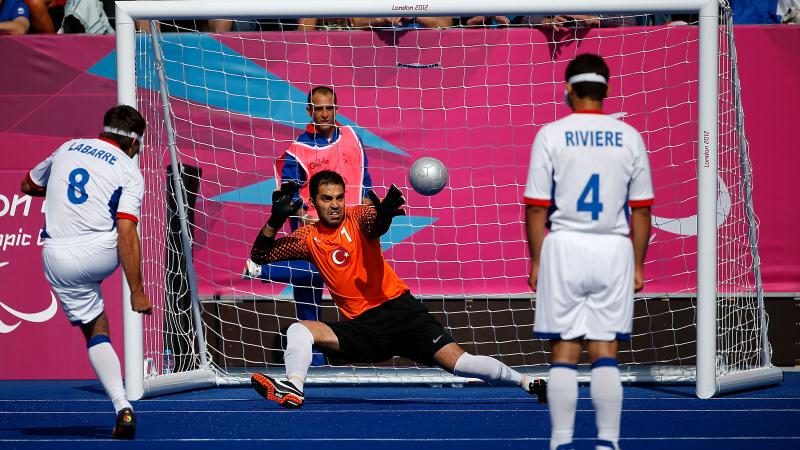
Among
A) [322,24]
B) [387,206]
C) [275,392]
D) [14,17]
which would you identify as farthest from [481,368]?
[14,17]

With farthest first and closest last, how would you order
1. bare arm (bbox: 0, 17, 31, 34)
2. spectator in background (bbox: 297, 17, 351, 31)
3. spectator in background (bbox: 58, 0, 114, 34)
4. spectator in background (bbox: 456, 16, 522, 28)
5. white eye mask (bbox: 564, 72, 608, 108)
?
1. spectator in background (bbox: 58, 0, 114, 34)
2. bare arm (bbox: 0, 17, 31, 34)
3. spectator in background (bbox: 297, 17, 351, 31)
4. spectator in background (bbox: 456, 16, 522, 28)
5. white eye mask (bbox: 564, 72, 608, 108)

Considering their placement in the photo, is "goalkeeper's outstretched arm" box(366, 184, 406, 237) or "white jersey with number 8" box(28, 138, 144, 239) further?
"goalkeeper's outstretched arm" box(366, 184, 406, 237)

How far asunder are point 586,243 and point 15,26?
7269mm

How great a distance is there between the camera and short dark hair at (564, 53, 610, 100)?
19.2 ft

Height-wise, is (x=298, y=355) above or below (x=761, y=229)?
below

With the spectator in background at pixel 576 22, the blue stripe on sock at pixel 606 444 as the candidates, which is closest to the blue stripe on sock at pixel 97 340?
the blue stripe on sock at pixel 606 444

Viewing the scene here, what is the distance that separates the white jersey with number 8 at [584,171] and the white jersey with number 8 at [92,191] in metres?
2.56

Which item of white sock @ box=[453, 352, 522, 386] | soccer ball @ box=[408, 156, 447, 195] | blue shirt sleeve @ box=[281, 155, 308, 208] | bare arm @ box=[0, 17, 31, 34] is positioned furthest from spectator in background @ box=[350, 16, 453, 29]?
white sock @ box=[453, 352, 522, 386]

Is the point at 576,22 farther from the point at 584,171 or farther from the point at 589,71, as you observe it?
the point at 584,171

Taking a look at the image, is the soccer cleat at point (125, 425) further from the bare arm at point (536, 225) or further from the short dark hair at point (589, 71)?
the short dark hair at point (589, 71)

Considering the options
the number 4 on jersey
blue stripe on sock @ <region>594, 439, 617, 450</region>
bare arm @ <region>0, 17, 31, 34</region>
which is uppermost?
bare arm @ <region>0, 17, 31, 34</region>

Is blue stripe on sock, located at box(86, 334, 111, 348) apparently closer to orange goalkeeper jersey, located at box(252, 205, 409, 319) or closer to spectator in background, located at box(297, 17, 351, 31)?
orange goalkeeper jersey, located at box(252, 205, 409, 319)

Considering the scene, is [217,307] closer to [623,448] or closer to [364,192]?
[364,192]

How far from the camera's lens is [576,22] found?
33.2 feet
